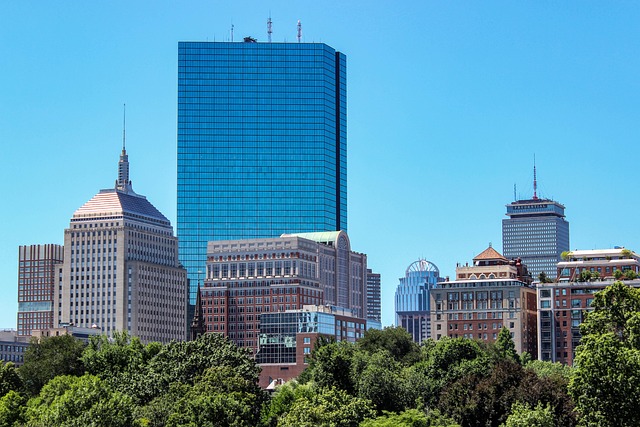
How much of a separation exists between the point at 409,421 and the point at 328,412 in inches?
385

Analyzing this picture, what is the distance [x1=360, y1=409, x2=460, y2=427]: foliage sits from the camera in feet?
459

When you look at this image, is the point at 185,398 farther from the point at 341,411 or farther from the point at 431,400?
the point at 431,400

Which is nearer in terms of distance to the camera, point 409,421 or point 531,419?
point 531,419

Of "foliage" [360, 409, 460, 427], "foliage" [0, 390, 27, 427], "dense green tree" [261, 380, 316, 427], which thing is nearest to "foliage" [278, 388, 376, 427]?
"foliage" [360, 409, 460, 427]

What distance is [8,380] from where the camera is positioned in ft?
610

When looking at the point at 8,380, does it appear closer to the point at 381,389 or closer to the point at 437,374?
the point at 381,389

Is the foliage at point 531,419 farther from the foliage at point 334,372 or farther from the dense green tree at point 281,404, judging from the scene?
the foliage at point 334,372

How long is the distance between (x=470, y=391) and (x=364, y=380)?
13721 mm

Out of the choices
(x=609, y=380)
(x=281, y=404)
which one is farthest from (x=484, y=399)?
(x=609, y=380)

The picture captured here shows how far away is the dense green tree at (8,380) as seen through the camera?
18162cm

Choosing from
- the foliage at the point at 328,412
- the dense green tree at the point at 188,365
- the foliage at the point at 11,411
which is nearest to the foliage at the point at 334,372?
the dense green tree at the point at 188,365

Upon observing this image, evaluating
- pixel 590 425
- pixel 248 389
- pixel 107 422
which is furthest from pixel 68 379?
pixel 590 425

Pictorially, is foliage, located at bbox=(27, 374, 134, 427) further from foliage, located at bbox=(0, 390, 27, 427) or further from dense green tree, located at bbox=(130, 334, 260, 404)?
dense green tree, located at bbox=(130, 334, 260, 404)

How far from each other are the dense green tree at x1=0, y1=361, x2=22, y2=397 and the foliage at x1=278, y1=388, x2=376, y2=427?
5012 centimetres
